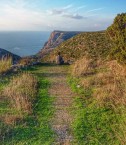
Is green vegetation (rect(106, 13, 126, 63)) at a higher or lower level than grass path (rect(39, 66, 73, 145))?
higher

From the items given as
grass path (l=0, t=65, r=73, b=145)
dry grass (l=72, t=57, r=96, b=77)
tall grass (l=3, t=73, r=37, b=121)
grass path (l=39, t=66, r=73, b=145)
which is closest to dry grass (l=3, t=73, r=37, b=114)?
tall grass (l=3, t=73, r=37, b=121)

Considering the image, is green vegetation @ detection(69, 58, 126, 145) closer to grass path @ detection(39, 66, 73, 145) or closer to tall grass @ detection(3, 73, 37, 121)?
grass path @ detection(39, 66, 73, 145)

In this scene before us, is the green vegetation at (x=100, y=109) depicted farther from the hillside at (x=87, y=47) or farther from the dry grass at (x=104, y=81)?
the hillside at (x=87, y=47)

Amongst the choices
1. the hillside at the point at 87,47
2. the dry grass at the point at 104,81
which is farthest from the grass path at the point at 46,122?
the hillside at the point at 87,47

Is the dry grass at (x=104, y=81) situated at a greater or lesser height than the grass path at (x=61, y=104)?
greater

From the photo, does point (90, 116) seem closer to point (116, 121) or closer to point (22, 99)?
point (116, 121)

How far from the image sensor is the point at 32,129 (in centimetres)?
816

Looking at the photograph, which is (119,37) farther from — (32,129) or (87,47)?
(87,47)

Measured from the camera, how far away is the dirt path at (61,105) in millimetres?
7748

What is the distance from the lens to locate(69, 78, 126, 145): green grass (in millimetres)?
7535

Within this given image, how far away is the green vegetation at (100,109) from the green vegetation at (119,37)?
0.61m

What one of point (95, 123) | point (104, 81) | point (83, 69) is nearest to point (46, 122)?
point (95, 123)

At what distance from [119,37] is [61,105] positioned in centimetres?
577

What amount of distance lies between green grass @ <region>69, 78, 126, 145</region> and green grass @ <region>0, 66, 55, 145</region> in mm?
728
